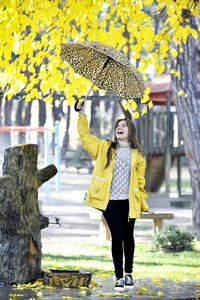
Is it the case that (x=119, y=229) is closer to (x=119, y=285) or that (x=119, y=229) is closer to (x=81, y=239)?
(x=119, y=285)

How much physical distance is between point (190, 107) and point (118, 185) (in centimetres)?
595

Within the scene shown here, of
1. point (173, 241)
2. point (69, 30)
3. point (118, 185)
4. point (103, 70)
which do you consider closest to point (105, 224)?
point (173, 241)

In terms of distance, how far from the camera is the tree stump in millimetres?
5410

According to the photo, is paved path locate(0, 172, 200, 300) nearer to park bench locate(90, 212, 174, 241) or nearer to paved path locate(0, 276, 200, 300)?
paved path locate(0, 276, 200, 300)

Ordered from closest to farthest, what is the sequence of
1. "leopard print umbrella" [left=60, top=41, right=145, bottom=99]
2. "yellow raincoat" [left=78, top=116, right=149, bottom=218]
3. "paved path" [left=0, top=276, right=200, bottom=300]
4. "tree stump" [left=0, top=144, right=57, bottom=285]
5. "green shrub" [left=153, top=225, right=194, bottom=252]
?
1. "paved path" [left=0, top=276, right=200, bottom=300]
2. "yellow raincoat" [left=78, top=116, right=149, bottom=218]
3. "tree stump" [left=0, top=144, right=57, bottom=285]
4. "leopard print umbrella" [left=60, top=41, right=145, bottom=99]
5. "green shrub" [left=153, top=225, right=194, bottom=252]

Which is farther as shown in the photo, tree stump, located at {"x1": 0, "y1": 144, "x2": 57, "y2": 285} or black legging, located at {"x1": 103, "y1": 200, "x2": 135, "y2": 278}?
tree stump, located at {"x1": 0, "y1": 144, "x2": 57, "y2": 285}

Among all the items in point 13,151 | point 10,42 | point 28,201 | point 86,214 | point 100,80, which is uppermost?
point 10,42

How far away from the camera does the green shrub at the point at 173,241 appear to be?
353 inches

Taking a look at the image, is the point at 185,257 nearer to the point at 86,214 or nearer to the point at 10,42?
the point at 10,42

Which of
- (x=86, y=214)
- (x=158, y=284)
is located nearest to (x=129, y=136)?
(x=158, y=284)

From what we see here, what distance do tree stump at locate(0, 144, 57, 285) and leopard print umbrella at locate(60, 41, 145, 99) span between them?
34.6 inches

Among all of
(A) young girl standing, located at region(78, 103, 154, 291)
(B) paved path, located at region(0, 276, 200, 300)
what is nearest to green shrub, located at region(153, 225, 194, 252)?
(B) paved path, located at region(0, 276, 200, 300)

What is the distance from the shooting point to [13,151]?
5.59 metres

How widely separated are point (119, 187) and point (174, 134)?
11.9m
